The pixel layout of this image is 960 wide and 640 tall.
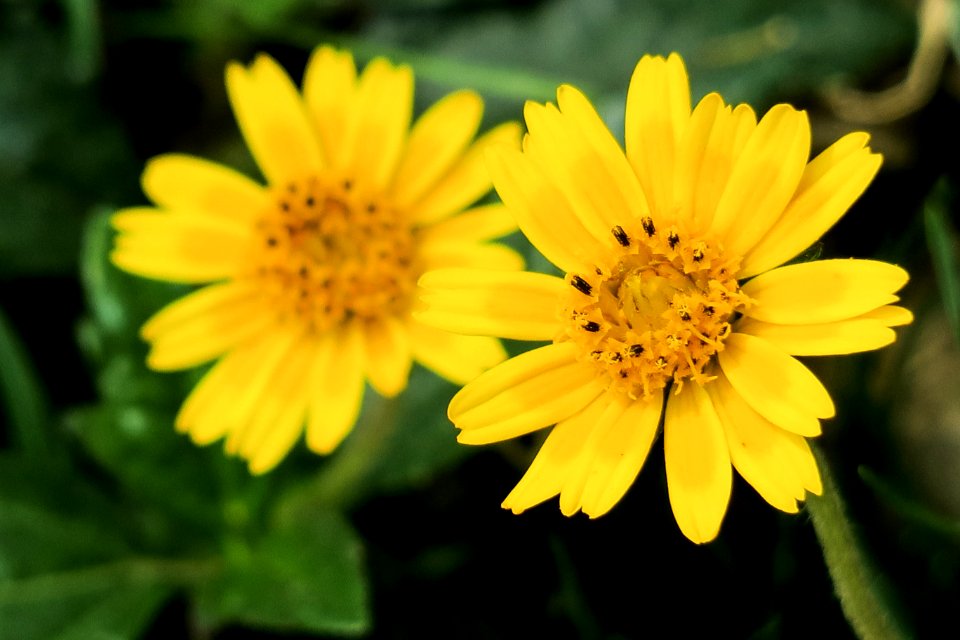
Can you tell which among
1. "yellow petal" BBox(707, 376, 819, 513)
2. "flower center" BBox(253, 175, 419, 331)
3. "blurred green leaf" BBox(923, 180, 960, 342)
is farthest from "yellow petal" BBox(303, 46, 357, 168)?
"blurred green leaf" BBox(923, 180, 960, 342)

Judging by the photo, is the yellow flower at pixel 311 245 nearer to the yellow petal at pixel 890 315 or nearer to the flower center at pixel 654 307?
the flower center at pixel 654 307

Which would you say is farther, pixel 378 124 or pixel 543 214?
pixel 378 124

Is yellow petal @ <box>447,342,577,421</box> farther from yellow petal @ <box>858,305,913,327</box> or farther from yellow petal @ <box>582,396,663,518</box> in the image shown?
yellow petal @ <box>858,305,913,327</box>

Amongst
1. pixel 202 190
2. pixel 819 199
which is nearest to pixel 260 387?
pixel 202 190

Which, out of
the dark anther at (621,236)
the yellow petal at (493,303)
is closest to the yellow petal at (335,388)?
the yellow petal at (493,303)

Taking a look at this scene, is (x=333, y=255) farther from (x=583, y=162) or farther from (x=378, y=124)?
(x=583, y=162)

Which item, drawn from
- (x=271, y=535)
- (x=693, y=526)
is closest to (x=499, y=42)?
(x=271, y=535)
